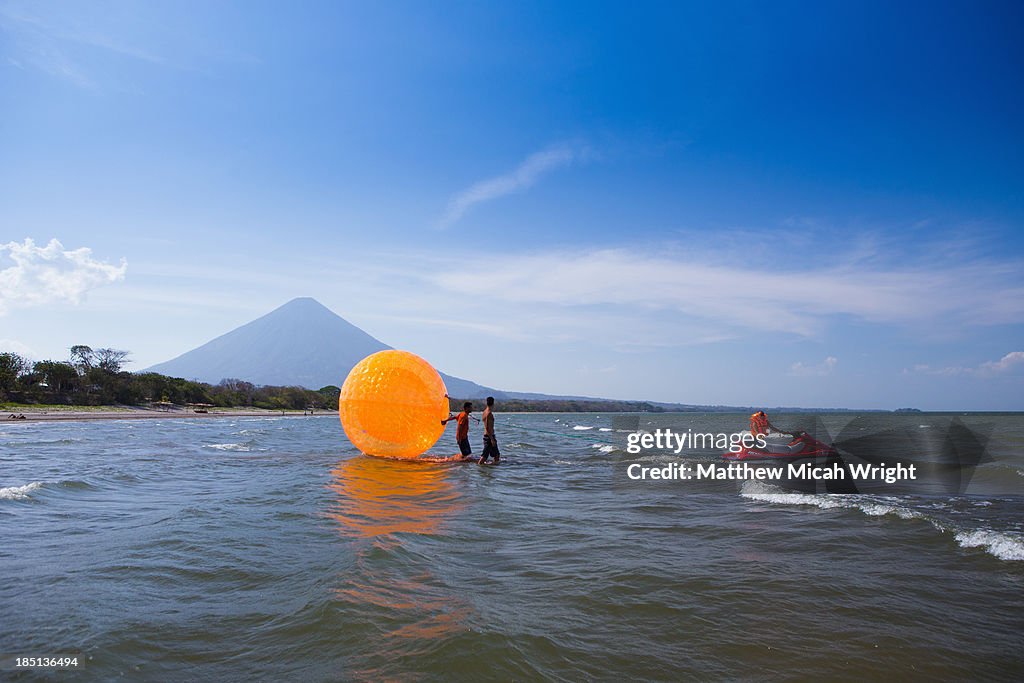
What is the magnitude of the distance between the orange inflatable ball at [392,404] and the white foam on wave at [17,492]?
6.26m

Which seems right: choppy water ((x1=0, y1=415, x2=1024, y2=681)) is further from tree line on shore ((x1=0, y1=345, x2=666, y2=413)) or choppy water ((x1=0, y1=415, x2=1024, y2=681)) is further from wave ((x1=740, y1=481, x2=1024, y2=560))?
tree line on shore ((x1=0, y1=345, x2=666, y2=413))

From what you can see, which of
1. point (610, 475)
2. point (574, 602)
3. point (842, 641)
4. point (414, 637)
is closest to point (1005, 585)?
point (842, 641)

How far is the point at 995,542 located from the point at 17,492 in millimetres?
15968

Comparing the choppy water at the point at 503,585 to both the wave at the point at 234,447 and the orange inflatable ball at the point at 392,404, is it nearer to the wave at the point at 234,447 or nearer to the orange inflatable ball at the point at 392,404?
the orange inflatable ball at the point at 392,404

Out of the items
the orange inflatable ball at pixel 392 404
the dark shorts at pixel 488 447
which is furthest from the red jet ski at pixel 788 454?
the orange inflatable ball at pixel 392 404

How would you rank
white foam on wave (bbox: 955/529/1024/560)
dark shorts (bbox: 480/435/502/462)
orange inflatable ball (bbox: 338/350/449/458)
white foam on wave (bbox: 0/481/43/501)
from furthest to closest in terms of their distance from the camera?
dark shorts (bbox: 480/435/502/462) → orange inflatable ball (bbox: 338/350/449/458) → white foam on wave (bbox: 0/481/43/501) → white foam on wave (bbox: 955/529/1024/560)

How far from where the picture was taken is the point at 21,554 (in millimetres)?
6730

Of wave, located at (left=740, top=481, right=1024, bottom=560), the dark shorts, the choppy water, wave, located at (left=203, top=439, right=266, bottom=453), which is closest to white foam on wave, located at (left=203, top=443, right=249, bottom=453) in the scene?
wave, located at (left=203, top=439, right=266, bottom=453)

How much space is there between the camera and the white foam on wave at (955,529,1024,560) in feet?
24.7

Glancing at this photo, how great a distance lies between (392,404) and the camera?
14.5 metres

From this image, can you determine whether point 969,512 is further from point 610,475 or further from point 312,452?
point 312,452

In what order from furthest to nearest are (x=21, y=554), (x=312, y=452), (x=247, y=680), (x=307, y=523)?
(x=312, y=452)
(x=307, y=523)
(x=21, y=554)
(x=247, y=680)

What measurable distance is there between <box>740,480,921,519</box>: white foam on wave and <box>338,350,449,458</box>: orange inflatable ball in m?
7.86

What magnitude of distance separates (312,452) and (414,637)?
61.1 ft
